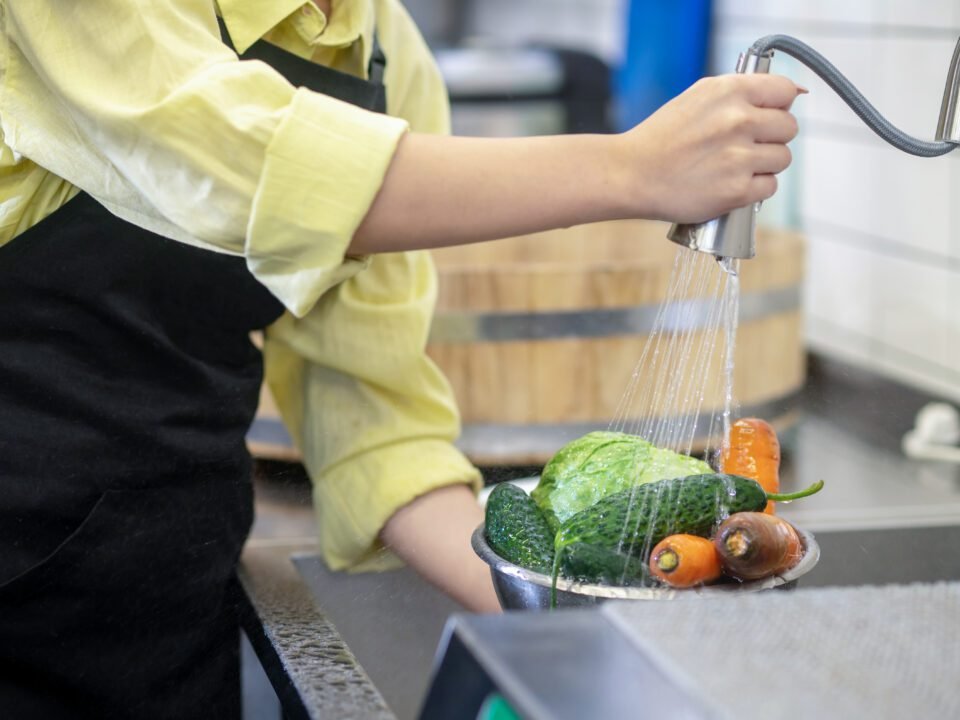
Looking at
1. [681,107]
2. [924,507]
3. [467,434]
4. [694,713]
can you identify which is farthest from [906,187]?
[694,713]

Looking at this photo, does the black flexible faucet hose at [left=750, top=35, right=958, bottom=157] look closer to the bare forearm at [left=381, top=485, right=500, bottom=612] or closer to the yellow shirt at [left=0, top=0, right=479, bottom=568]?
the yellow shirt at [left=0, top=0, right=479, bottom=568]

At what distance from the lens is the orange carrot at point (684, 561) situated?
2.06ft

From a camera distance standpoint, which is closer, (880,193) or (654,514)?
(654,514)

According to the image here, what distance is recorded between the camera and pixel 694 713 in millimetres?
462

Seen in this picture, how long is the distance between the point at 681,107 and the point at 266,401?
0.86 metres

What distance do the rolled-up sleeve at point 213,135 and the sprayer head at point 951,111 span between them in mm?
292

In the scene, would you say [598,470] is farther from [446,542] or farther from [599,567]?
[446,542]

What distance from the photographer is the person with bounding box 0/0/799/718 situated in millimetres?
668

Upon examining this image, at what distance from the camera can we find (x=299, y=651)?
76 centimetres

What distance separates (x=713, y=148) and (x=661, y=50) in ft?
6.17

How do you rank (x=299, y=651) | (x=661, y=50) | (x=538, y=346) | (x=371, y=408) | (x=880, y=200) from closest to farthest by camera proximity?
1. (x=299, y=651)
2. (x=371, y=408)
3. (x=538, y=346)
4. (x=880, y=200)
5. (x=661, y=50)

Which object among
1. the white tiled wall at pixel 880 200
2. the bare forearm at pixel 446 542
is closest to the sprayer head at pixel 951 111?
the bare forearm at pixel 446 542

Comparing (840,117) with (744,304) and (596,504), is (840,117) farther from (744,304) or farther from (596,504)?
(596,504)

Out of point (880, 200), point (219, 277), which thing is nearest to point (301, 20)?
point (219, 277)
